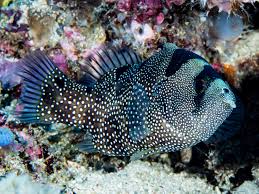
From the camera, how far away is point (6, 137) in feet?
15.1

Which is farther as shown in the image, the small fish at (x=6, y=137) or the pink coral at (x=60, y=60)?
the pink coral at (x=60, y=60)

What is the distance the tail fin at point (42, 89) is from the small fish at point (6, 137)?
1.49 ft

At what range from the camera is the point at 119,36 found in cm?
507

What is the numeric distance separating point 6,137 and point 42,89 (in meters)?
0.83

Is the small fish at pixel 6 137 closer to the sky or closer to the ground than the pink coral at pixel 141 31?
closer to the ground

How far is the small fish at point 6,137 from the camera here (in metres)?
4.57

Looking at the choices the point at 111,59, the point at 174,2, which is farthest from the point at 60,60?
the point at 174,2

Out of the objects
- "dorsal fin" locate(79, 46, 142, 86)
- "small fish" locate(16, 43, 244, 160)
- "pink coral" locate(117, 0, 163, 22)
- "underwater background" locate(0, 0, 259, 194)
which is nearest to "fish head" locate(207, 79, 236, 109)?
"small fish" locate(16, 43, 244, 160)

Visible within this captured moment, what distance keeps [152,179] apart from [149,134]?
1.30 m

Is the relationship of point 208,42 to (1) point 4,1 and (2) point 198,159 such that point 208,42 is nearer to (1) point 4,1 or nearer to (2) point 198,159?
(2) point 198,159

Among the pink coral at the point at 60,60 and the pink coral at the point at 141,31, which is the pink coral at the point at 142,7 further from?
the pink coral at the point at 60,60

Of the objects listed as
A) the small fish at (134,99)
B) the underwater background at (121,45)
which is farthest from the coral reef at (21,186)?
the small fish at (134,99)

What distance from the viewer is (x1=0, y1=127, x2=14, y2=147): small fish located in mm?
4566

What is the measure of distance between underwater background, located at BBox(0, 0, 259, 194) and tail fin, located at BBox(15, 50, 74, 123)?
0.52 metres
